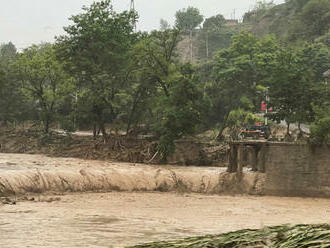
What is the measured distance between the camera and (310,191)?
33094 millimetres

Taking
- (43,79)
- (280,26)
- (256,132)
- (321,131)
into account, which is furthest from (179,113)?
(280,26)

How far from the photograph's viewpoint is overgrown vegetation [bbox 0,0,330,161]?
40.8m

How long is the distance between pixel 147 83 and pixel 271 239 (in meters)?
45.8

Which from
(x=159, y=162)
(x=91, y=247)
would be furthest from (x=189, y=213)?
(x=159, y=162)

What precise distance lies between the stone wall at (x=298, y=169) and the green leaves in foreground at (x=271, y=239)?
28.7m

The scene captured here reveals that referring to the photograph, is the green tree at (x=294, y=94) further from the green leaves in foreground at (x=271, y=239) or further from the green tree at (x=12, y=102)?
the green tree at (x=12, y=102)

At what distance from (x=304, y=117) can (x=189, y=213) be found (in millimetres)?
13265

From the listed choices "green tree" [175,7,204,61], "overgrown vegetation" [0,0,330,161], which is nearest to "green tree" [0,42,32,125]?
"overgrown vegetation" [0,0,330,161]

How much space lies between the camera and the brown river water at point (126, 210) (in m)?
18.6

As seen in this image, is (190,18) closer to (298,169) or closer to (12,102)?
(12,102)

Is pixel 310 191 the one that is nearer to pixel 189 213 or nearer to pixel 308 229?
pixel 189 213

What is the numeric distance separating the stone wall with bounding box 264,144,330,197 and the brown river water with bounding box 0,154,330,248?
30.3 inches

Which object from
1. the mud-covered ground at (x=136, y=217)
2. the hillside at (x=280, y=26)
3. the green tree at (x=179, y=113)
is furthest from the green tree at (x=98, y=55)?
the hillside at (x=280, y=26)

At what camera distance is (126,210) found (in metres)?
27.0
